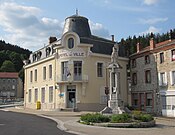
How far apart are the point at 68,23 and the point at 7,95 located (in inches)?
2607

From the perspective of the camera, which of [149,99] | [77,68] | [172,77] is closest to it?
[172,77]

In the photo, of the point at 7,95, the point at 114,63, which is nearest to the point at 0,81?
the point at 7,95

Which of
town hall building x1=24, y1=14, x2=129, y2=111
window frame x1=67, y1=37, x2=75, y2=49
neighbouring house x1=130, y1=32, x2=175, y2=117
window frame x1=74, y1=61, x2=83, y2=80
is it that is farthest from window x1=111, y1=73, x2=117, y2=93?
window frame x1=67, y1=37, x2=75, y2=49

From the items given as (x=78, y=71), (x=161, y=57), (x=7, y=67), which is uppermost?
(x=7, y=67)

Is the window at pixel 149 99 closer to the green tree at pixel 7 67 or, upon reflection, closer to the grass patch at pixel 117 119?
the grass patch at pixel 117 119

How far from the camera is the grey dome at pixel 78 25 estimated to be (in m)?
37.6

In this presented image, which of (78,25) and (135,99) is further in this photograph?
(78,25)

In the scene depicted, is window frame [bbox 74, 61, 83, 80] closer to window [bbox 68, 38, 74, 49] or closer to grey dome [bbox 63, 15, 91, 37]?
window [bbox 68, 38, 74, 49]

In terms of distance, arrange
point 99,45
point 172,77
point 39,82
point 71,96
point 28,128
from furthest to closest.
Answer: point 39,82 < point 99,45 < point 71,96 < point 172,77 < point 28,128

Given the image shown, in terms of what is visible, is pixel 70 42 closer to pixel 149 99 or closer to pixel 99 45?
pixel 99 45

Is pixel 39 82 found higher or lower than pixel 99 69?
lower

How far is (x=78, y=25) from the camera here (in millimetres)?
38000

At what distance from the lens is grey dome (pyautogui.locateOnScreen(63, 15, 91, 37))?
37625 millimetres

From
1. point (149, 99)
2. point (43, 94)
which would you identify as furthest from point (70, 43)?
point (149, 99)
